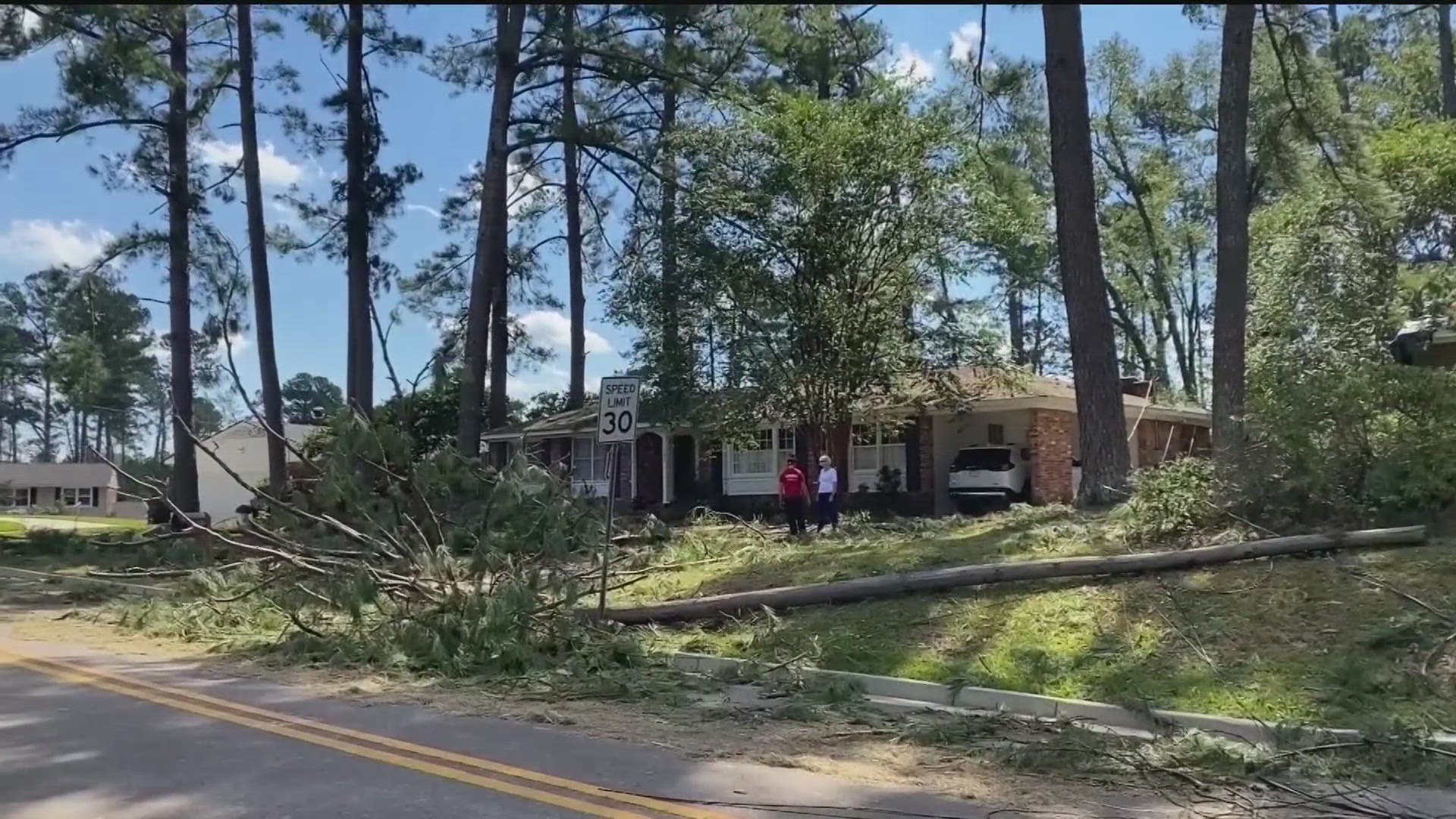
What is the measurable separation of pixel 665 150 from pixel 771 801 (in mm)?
21889

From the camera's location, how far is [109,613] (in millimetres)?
15469

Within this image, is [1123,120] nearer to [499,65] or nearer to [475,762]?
[499,65]

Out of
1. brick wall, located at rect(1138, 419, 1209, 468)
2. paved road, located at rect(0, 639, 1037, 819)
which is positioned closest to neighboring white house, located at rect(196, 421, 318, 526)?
brick wall, located at rect(1138, 419, 1209, 468)

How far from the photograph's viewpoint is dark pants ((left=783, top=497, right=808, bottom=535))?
18766 millimetres

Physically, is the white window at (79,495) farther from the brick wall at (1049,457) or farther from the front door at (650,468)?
the brick wall at (1049,457)

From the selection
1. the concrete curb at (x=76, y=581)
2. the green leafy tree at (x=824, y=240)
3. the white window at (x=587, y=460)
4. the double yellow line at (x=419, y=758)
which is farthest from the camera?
the white window at (x=587, y=460)

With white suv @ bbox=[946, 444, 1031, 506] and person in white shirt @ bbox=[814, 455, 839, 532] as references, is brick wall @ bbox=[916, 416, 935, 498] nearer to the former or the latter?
white suv @ bbox=[946, 444, 1031, 506]

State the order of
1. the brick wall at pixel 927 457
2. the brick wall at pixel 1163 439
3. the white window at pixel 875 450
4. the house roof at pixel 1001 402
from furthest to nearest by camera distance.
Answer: the brick wall at pixel 1163 439 → the white window at pixel 875 450 → the brick wall at pixel 927 457 → the house roof at pixel 1001 402

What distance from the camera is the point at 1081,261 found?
15.6 meters

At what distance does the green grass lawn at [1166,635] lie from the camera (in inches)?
326

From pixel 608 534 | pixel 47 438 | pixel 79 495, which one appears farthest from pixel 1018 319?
pixel 47 438

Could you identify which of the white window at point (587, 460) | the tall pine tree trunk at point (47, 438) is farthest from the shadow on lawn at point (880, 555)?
the tall pine tree trunk at point (47, 438)

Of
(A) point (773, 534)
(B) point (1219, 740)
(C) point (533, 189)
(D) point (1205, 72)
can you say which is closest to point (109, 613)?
(A) point (773, 534)

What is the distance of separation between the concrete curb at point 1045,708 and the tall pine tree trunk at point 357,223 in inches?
838
